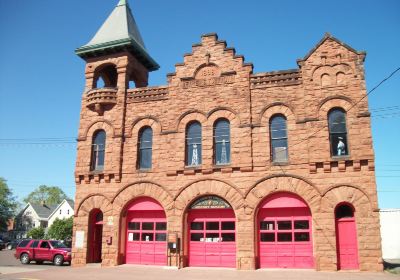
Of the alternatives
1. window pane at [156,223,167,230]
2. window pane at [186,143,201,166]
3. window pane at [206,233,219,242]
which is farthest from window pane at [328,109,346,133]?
window pane at [156,223,167,230]

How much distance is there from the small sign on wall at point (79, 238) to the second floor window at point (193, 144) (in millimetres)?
7175

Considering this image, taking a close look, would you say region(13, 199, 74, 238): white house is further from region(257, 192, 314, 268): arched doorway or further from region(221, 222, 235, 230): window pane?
region(257, 192, 314, 268): arched doorway

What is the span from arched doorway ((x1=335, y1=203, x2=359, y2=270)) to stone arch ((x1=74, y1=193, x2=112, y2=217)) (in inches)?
468

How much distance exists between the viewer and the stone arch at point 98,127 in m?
21.8

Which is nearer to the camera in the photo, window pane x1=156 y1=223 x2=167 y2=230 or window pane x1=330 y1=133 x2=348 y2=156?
window pane x1=330 y1=133 x2=348 y2=156

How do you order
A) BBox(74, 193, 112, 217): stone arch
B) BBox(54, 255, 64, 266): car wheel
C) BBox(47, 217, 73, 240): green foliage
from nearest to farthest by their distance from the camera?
BBox(74, 193, 112, 217): stone arch → BBox(54, 255, 64, 266): car wheel → BBox(47, 217, 73, 240): green foliage

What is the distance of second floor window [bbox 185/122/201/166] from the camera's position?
66.0ft

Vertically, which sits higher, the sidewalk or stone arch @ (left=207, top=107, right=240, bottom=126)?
stone arch @ (left=207, top=107, right=240, bottom=126)

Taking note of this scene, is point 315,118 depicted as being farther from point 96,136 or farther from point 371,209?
point 96,136

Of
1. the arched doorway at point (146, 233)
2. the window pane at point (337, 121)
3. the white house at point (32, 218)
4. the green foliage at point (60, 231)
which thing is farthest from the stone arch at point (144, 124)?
the white house at point (32, 218)

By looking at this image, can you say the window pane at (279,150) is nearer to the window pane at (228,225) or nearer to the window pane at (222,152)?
the window pane at (222,152)

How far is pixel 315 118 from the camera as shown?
18203 mm

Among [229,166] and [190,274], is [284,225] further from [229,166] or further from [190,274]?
[190,274]

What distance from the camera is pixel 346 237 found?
56.1 ft
